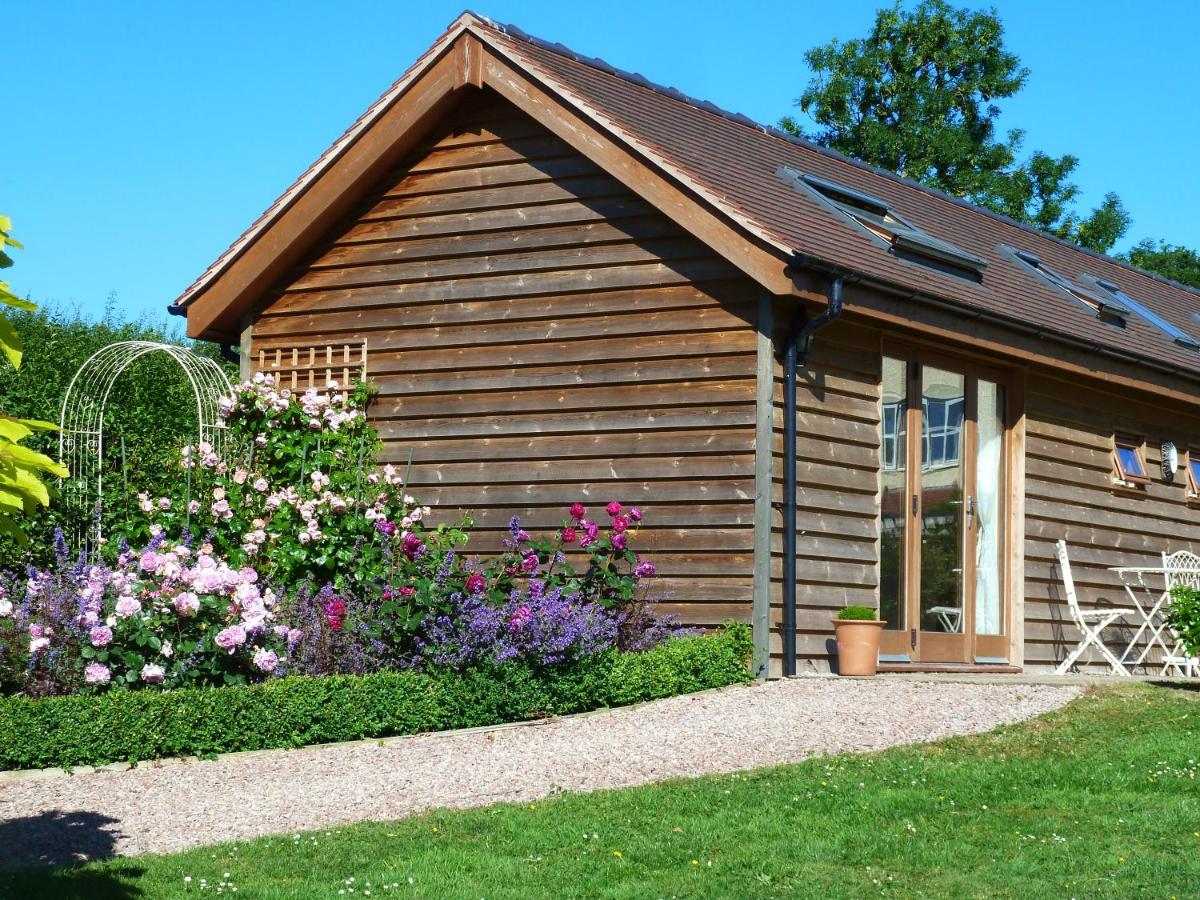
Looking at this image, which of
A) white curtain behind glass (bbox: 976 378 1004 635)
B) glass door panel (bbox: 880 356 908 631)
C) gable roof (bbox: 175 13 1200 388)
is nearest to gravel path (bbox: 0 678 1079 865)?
glass door panel (bbox: 880 356 908 631)

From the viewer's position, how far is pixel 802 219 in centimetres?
1212

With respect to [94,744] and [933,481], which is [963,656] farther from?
[94,744]

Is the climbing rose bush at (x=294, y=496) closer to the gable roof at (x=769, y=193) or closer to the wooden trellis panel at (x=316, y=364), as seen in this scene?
the wooden trellis panel at (x=316, y=364)

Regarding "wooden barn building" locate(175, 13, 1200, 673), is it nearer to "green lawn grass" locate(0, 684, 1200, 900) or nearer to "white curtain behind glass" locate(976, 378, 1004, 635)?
"white curtain behind glass" locate(976, 378, 1004, 635)

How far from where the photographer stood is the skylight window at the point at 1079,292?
15.3 metres

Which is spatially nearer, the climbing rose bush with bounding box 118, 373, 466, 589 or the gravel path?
the gravel path

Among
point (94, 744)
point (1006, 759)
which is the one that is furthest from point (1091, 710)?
point (94, 744)

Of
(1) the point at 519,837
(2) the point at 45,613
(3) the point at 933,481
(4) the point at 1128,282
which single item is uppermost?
(4) the point at 1128,282

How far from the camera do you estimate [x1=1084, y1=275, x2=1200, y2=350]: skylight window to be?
16.3 meters

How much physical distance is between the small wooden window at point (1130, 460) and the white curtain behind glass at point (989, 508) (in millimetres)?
1981

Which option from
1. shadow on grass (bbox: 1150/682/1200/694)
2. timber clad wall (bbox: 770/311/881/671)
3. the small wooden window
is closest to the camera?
shadow on grass (bbox: 1150/682/1200/694)

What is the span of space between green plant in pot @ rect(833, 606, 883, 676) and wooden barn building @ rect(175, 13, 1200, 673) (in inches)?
10.3

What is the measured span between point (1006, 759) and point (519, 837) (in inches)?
114

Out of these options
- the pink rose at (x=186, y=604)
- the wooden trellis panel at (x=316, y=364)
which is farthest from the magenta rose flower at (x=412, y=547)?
the wooden trellis panel at (x=316, y=364)
